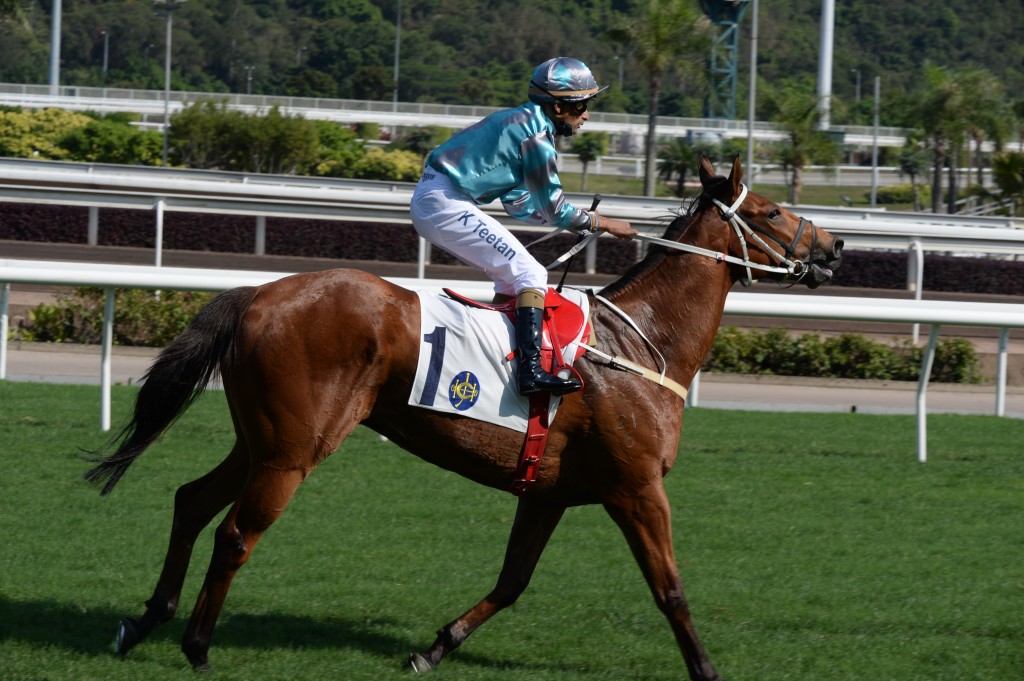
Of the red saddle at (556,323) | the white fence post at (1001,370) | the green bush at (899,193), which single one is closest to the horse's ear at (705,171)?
the red saddle at (556,323)

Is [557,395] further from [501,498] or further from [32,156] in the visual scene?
[32,156]

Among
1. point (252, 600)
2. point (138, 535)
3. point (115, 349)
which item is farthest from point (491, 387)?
point (115, 349)

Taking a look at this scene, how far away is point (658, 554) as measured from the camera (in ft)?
13.7

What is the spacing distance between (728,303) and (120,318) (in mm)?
6328

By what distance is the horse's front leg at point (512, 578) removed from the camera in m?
4.33

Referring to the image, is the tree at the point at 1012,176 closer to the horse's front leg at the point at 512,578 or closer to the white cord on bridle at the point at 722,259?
the white cord on bridle at the point at 722,259

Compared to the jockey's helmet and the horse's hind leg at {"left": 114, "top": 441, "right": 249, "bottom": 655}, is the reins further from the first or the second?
the horse's hind leg at {"left": 114, "top": 441, "right": 249, "bottom": 655}

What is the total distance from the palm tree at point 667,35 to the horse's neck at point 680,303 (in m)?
30.5

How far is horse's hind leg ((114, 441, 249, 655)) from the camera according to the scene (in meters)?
4.39

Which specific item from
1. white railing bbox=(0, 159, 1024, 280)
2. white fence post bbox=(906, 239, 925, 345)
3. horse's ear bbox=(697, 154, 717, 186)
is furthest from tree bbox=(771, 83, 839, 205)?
horse's ear bbox=(697, 154, 717, 186)

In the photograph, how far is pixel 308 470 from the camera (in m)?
4.18

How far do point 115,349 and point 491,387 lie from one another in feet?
24.5

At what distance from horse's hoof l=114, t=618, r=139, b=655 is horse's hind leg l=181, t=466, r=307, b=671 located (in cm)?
23

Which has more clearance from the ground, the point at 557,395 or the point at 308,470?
the point at 557,395
